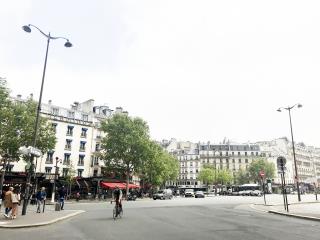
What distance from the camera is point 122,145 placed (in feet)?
181

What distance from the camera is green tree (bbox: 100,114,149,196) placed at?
181 ft

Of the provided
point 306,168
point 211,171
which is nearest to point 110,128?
point 211,171

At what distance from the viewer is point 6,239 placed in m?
10.6

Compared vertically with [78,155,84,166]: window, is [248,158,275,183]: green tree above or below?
above

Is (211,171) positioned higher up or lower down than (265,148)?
lower down

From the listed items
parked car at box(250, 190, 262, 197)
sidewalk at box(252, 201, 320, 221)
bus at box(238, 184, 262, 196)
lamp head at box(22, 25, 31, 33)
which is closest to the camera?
sidewalk at box(252, 201, 320, 221)

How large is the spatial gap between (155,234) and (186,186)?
342 feet

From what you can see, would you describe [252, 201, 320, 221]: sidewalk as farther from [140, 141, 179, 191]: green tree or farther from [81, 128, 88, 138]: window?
[81, 128, 88, 138]: window

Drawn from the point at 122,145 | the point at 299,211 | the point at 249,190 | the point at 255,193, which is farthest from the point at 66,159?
the point at 249,190

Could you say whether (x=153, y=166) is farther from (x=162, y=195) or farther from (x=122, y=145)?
(x=162, y=195)

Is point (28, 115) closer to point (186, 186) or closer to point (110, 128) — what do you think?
point (110, 128)

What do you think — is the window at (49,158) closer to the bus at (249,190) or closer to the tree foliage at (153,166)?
the tree foliage at (153,166)

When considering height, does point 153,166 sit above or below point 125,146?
below

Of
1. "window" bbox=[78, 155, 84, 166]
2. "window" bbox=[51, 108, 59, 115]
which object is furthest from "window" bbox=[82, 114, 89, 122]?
"window" bbox=[78, 155, 84, 166]
